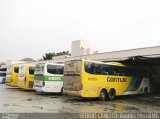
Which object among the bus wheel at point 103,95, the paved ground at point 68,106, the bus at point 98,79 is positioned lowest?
the paved ground at point 68,106

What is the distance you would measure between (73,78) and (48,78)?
358 centimetres

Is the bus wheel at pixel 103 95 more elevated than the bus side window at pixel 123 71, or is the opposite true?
the bus side window at pixel 123 71

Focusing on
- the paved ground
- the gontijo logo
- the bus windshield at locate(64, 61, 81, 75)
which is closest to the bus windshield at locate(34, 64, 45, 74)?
the bus windshield at locate(64, 61, 81, 75)

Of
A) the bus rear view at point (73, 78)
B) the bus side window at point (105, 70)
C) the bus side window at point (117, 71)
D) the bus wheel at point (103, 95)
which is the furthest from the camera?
the bus side window at point (117, 71)

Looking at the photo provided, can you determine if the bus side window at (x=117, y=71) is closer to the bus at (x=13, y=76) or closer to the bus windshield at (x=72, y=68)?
the bus windshield at (x=72, y=68)

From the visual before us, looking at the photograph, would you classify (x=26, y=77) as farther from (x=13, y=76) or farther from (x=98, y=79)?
(x=98, y=79)

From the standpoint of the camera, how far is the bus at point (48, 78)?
1841 cm

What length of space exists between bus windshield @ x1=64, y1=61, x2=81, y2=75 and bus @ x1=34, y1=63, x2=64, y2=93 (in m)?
2.74

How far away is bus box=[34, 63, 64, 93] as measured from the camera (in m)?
18.4

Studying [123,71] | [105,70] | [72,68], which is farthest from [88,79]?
[123,71]

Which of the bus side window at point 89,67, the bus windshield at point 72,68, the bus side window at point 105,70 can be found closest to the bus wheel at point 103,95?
the bus side window at point 105,70

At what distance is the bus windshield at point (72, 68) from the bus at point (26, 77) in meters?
6.37

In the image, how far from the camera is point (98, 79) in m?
16.0

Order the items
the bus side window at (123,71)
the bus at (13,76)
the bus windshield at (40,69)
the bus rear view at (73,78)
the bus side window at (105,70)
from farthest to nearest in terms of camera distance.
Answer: the bus at (13,76) < the bus windshield at (40,69) < the bus side window at (123,71) < the bus side window at (105,70) < the bus rear view at (73,78)
